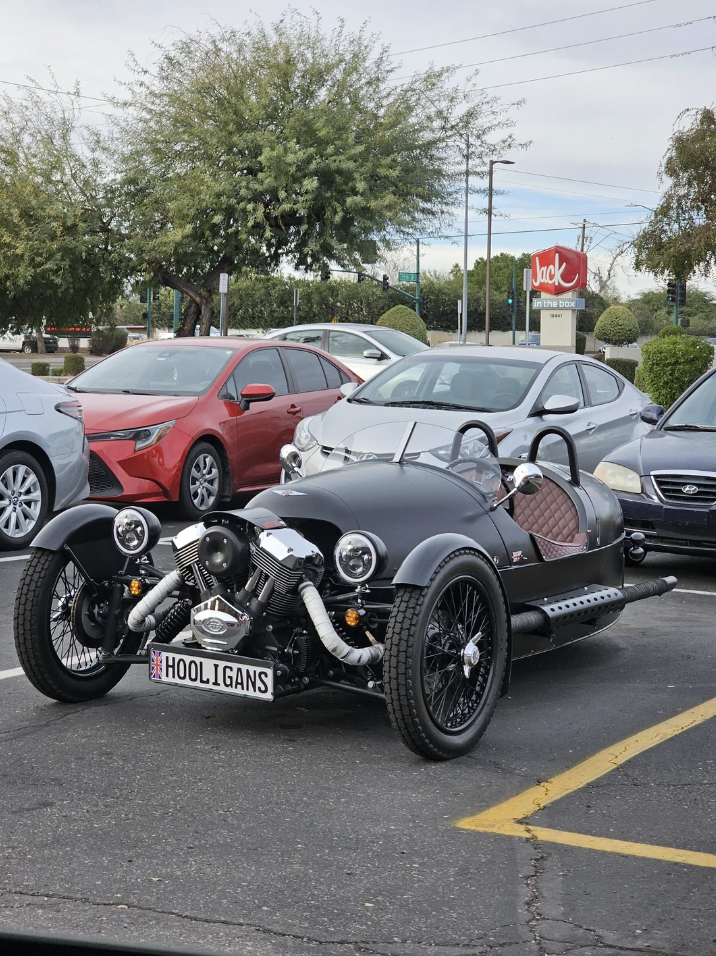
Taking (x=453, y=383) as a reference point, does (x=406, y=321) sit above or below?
above

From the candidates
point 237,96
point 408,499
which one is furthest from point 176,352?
point 237,96

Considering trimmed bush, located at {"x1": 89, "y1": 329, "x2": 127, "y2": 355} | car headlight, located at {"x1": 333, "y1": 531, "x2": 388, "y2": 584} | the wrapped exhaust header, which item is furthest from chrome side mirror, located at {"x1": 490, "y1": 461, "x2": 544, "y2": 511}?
trimmed bush, located at {"x1": 89, "y1": 329, "x2": 127, "y2": 355}

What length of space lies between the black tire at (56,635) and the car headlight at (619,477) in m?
4.59

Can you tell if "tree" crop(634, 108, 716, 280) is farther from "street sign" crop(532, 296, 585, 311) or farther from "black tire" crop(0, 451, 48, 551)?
"black tire" crop(0, 451, 48, 551)

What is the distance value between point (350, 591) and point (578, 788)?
116 centimetres

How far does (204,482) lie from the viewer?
439 inches

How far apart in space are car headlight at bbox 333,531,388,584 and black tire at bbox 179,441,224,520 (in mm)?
6188

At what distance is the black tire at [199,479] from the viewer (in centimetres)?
1086

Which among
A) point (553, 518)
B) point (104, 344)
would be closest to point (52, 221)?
point (553, 518)

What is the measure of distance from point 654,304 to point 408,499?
396 feet

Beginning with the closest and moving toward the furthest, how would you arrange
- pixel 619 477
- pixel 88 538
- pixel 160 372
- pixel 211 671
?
pixel 211 671 → pixel 88 538 → pixel 619 477 → pixel 160 372

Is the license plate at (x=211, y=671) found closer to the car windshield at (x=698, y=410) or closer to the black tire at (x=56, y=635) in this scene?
the black tire at (x=56, y=635)

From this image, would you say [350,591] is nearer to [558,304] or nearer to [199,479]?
[199,479]

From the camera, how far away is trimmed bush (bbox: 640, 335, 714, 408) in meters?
23.0
